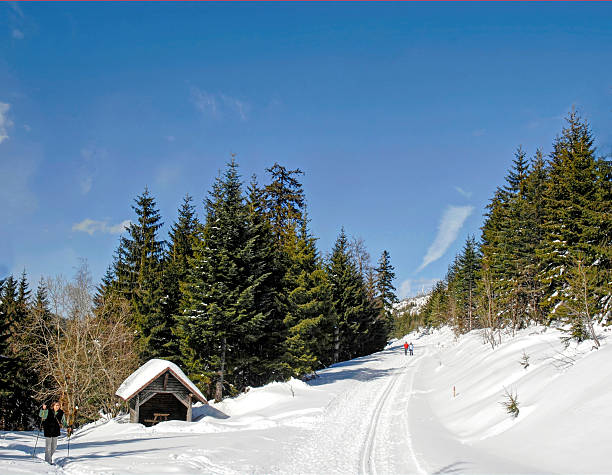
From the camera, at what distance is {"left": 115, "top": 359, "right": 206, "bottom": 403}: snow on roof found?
21.6m

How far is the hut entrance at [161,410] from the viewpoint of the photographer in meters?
22.1

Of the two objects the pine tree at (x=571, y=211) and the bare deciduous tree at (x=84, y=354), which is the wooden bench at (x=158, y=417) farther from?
the pine tree at (x=571, y=211)

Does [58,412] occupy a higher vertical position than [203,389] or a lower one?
higher

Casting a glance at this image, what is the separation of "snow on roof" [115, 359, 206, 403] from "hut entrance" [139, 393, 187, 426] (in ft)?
4.15

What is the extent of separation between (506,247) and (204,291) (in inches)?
1064

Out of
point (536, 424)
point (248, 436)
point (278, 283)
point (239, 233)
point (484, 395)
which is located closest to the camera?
point (536, 424)

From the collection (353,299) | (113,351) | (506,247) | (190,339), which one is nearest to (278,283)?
(190,339)

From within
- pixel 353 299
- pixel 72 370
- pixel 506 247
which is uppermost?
pixel 506 247

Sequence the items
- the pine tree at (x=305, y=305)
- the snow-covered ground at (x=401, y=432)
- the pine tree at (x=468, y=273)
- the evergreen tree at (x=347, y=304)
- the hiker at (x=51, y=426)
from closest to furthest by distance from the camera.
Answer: the snow-covered ground at (x=401, y=432), the hiker at (x=51, y=426), the pine tree at (x=305, y=305), the evergreen tree at (x=347, y=304), the pine tree at (x=468, y=273)

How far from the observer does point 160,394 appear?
22.5 metres

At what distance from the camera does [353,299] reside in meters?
45.7

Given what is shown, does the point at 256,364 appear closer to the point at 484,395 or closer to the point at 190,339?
the point at 190,339

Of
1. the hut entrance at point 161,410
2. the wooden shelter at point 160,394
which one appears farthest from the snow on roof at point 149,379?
the hut entrance at point 161,410

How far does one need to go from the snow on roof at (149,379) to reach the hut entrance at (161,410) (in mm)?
1265
